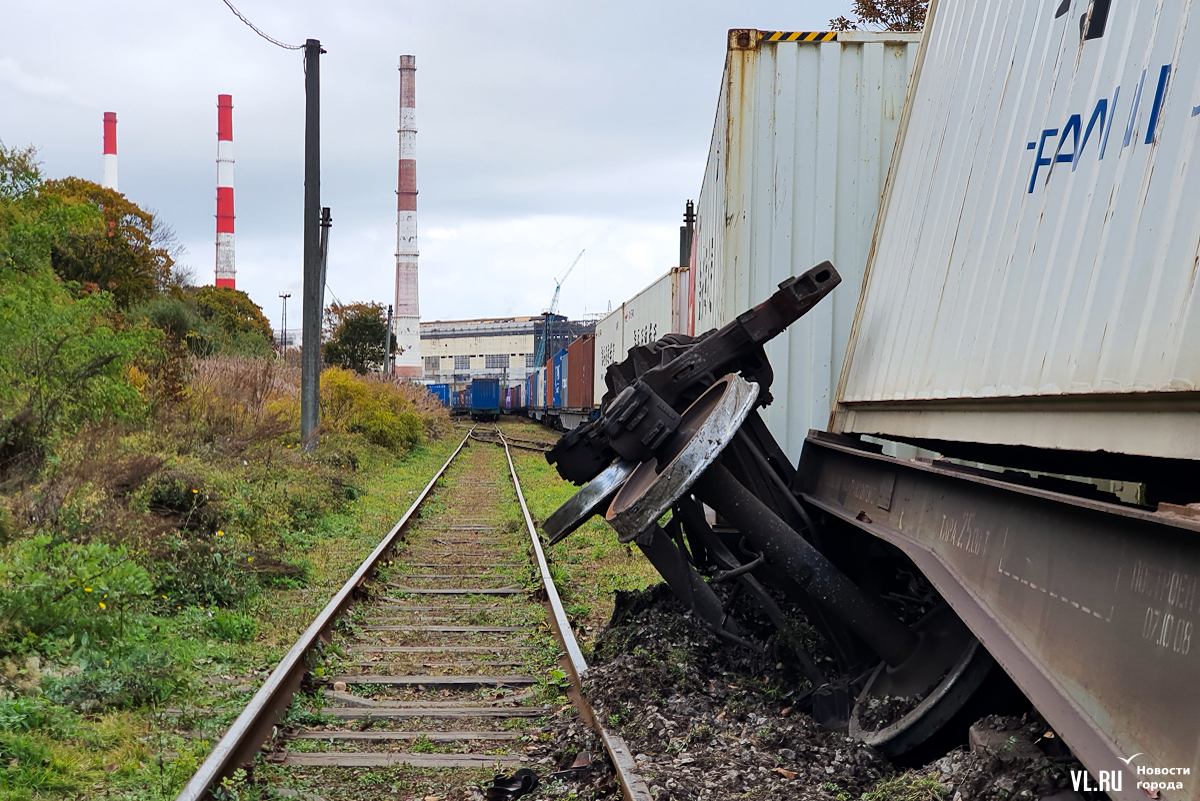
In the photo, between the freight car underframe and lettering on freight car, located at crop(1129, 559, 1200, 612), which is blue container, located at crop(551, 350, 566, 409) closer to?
the freight car underframe

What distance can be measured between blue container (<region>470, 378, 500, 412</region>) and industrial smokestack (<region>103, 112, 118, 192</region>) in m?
24.5

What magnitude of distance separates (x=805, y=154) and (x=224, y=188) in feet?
180

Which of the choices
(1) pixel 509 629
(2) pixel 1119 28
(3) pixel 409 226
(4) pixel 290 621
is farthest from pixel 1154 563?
(3) pixel 409 226

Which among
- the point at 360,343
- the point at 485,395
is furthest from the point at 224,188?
the point at 485,395

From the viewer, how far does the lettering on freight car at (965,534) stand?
3178 mm

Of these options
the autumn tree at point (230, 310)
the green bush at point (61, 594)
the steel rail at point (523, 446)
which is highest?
the autumn tree at point (230, 310)

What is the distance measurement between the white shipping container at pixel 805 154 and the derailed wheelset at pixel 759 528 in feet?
3.50

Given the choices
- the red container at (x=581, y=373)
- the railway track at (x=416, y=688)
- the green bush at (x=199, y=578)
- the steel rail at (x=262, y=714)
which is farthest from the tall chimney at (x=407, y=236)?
the steel rail at (x=262, y=714)

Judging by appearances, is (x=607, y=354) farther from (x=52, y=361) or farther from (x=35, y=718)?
(x=35, y=718)

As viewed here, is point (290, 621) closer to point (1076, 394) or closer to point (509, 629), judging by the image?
point (509, 629)

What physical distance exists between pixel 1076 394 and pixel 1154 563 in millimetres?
770

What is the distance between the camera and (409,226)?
169 feet

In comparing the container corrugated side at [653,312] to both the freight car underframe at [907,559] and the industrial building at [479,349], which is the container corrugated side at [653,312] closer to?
the freight car underframe at [907,559]

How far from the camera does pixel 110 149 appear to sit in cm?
5866
